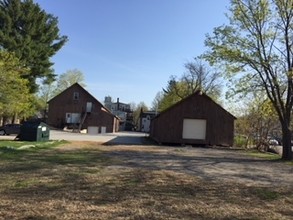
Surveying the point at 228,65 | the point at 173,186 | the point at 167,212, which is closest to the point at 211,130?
the point at 228,65

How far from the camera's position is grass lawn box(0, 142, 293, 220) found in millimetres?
7328

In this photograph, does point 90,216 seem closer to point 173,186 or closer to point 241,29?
point 173,186

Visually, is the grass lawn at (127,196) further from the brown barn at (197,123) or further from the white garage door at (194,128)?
the white garage door at (194,128)

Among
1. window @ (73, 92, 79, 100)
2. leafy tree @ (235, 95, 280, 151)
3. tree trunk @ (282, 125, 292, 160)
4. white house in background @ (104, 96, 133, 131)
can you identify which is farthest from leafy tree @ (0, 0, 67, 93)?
white house in background @ (104, 96, 133, 131)

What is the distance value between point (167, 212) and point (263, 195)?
3.32 meters

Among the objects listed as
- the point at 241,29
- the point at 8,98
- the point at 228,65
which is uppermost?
the point at 241,29

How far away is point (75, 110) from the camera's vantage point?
6494 centimetres

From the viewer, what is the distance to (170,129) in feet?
118

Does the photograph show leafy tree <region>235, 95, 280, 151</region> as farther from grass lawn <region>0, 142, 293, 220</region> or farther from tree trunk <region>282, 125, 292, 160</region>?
grass lawn <region>0, 142, 293, 220</region>

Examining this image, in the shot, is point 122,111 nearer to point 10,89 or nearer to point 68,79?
point 68,79

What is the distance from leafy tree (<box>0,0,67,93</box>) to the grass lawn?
3635cm

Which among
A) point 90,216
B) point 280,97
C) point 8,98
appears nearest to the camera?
point 90,216

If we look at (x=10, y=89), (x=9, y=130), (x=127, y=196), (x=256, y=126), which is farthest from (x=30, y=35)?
(x=127, y=196)

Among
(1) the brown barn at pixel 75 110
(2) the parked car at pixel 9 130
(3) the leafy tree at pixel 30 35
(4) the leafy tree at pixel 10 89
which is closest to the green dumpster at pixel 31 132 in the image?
(4) the leafy tree at pixel 10 89
